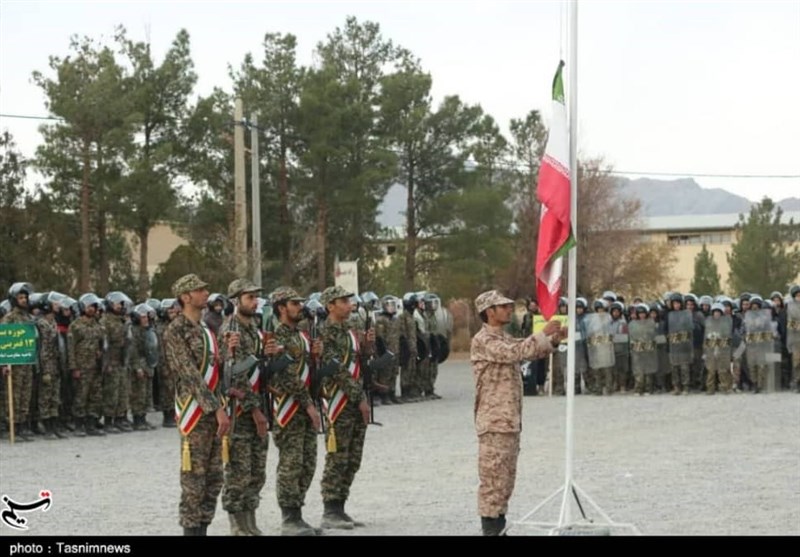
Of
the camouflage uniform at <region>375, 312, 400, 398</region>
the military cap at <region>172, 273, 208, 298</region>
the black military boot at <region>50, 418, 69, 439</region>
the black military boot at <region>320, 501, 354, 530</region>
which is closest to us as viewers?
the military cap at <region>172, 273, 208, 298</region>

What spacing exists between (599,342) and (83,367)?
11.9 meters

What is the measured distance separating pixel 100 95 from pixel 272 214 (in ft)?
28.0

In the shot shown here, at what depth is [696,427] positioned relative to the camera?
2055 cm

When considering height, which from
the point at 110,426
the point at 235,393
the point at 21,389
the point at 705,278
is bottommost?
the point at 110,426

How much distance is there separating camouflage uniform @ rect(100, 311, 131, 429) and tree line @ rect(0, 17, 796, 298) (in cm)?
1532

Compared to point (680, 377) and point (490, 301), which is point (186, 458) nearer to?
point (490, 301)

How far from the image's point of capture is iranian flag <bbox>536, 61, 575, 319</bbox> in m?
10.4

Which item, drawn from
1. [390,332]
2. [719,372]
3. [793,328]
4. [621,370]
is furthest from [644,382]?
[390,332]

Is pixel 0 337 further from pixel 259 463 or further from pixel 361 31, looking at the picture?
pixel 361 31

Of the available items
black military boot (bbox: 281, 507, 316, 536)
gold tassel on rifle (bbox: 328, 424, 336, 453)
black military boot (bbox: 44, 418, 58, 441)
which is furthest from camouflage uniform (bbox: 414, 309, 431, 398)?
black military boot (bbox: 281, 507, 316, 536)

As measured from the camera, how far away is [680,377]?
28.2 metres

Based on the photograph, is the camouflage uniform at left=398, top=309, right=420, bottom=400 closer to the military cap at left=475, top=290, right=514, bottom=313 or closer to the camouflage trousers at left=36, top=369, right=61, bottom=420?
the camouflage trousers at left=36, top=369, right=61, bottom=420
